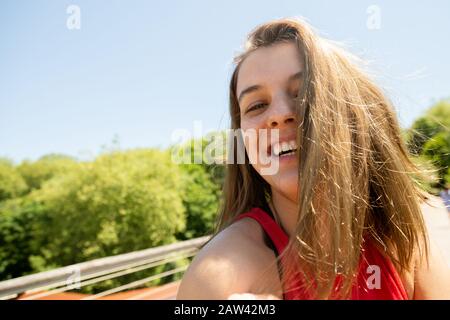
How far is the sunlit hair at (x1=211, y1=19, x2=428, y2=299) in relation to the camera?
1.09 meters

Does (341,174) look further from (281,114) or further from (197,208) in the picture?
(197,208)

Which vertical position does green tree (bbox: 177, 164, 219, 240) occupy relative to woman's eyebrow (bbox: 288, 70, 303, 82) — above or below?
below

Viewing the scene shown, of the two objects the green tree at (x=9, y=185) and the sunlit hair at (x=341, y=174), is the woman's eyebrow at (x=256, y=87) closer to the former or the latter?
the sunlit hair at (x=341, y=174)

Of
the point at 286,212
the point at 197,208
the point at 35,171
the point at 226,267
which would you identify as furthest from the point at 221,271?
the point at 35,171

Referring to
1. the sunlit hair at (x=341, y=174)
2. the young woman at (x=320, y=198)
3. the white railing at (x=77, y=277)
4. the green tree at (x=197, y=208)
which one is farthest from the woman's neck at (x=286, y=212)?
the green tree at (x=197, y=208)

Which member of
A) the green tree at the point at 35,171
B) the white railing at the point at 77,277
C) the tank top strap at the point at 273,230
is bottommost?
the green tree at the point at 35,171

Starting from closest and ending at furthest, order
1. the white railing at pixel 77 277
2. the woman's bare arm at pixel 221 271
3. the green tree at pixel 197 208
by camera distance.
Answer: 1. the woman's bare arm at pixel 221 271
2. the white railing at pixel 77 277
3. the green tree at pixel 197 208

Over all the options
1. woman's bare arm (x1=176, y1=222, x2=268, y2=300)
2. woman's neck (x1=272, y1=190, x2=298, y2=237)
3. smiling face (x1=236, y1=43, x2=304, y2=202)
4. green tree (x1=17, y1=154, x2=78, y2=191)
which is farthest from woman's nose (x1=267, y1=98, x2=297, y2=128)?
green tree (x1=17, y1=154, x2=78, y2=191)

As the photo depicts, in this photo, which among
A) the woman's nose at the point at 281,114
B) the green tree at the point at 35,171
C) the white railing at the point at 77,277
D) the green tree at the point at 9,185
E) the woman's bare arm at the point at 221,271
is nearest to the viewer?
the woman's bare arm at the point at 221,271

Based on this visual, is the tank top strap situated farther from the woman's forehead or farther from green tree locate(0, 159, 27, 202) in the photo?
green tree locate(0, 159, 27, 202)

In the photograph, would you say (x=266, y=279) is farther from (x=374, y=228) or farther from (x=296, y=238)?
(x=374, y=228)

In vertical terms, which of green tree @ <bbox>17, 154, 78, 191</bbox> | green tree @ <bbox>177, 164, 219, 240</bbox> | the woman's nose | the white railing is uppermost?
the woman's nose

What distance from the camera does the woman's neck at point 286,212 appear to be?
129cm

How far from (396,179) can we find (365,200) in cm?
14
